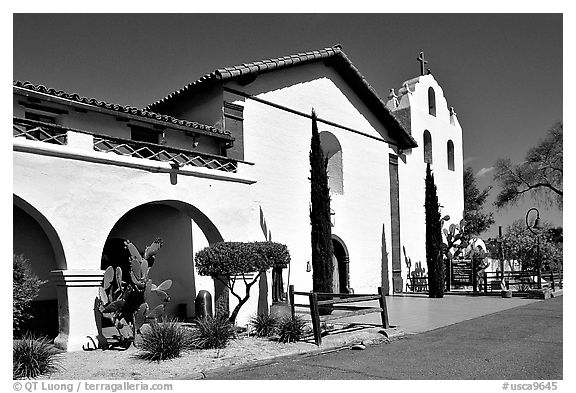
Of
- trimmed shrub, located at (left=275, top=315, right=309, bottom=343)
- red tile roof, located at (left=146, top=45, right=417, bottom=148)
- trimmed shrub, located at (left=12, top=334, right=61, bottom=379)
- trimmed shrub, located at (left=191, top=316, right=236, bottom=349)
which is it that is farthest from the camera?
red tile roof, located at (left=146, top=45, right=417, bottom=148)

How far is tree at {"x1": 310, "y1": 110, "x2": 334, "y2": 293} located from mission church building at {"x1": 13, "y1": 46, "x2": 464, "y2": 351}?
136 cm

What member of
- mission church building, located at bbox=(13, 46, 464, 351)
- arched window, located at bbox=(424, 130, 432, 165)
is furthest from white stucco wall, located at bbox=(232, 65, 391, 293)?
arched window, located at bbox=(424, 130, 432, 165)

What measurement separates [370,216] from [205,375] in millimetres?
14167

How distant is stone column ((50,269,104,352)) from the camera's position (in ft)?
33.9

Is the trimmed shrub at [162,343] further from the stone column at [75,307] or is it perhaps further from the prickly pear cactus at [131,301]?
the stone column at [75,307]

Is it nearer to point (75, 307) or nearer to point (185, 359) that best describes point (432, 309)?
point (185, 359)

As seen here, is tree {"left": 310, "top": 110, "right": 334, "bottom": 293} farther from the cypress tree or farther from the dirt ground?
the cypress tree

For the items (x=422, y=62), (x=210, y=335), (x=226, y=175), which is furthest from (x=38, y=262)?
(x=422, y=62)

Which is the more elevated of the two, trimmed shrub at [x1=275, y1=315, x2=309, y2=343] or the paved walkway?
trimmed shrub at [x1=275, y1=315, x2=309, y2=343]

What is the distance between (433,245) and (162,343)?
48.3 feet

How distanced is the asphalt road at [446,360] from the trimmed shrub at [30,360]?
240 cm

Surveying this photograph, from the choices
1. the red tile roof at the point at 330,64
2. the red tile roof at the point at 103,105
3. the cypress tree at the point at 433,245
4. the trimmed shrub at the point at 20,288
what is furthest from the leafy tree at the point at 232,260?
the cypress tree at the point at 433,245

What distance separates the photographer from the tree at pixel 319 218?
53.9 ft

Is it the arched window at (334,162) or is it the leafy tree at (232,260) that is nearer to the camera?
the leafy tree at (232,260)
